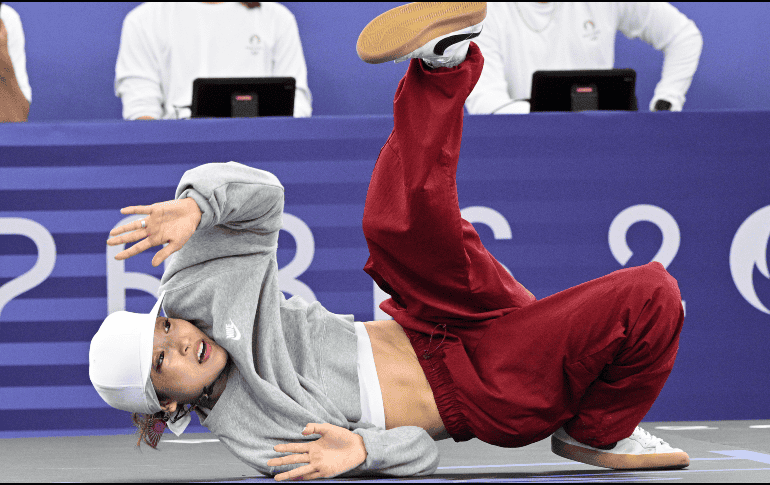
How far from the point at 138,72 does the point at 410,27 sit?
2.42m

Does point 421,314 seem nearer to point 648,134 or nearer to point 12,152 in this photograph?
point 648,134

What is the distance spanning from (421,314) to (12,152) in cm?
130

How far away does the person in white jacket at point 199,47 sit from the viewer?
129 inches

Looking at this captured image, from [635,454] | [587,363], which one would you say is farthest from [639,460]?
[587,363]

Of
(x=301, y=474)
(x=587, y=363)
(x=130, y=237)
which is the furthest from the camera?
(x=587, y=363)

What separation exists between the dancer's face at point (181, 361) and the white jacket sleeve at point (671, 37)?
282cm

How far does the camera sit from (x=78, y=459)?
1.66 meters

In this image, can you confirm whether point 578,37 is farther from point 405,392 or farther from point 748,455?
point 405,392

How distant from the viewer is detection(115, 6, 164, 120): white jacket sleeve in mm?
3160

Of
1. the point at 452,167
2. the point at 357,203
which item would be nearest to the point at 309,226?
the point at 357,203

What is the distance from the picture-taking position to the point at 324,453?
120cm

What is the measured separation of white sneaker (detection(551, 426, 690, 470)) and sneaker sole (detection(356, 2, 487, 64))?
2.56 feet

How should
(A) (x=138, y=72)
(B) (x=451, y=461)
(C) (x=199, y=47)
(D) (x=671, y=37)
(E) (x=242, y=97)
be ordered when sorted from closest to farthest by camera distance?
(B) (x=451, y=461), (E) (x=242, y=97), (A) (x=138, y=72), (C) (x=199, y=47), (D) (x=671, y=37)

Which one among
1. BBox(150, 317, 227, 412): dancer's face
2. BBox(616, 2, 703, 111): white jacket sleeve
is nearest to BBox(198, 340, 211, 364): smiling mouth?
BBox(150, 317, 227, 412): dancer's face
